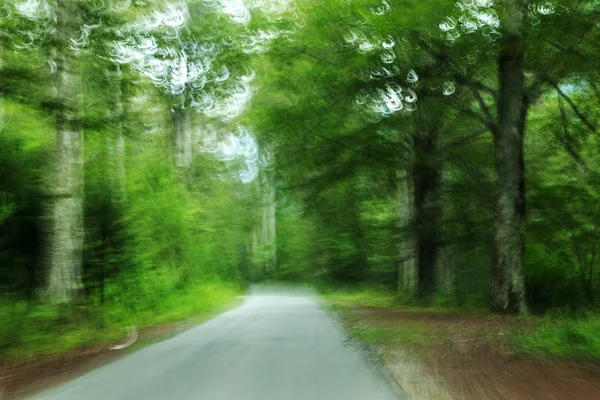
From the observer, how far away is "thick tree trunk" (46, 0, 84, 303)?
34.2ft

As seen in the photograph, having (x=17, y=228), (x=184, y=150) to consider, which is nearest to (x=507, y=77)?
(x=17, y=228)

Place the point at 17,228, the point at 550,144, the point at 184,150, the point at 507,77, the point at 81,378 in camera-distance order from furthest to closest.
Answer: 1. the point at 184,150
2. the point at 550,144
3. the point at 507,77
4. the point at 17,228
5. the point at 81,378

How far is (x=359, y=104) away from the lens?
13000mm

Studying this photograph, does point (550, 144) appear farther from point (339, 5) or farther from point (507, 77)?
point (339, 5)

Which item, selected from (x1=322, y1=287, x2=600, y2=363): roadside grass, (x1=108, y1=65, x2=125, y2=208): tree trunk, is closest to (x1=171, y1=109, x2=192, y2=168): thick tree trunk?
(x1=108, y1=65, x2=125, y2=208): tree trunk

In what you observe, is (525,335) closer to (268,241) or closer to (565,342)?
(565,342)

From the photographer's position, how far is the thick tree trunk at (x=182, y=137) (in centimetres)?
2909

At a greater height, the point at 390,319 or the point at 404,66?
the point at 404,66

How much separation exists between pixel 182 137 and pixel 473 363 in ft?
77.3

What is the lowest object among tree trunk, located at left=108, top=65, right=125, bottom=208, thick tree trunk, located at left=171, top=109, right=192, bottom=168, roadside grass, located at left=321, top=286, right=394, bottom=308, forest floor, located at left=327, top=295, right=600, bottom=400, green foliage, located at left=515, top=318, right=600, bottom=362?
roadside grass, located at left=321, top=286, right=394, bottom=308

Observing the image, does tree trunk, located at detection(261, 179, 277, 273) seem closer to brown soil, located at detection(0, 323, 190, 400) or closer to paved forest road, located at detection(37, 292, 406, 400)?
paved forest road, located at detection(37, 292, 406, 400)

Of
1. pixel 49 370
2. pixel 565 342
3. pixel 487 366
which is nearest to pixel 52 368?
pixel 49 370

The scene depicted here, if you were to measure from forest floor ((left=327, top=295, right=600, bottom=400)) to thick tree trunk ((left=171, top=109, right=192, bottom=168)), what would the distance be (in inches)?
707

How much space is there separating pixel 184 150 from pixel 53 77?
19.9 m
